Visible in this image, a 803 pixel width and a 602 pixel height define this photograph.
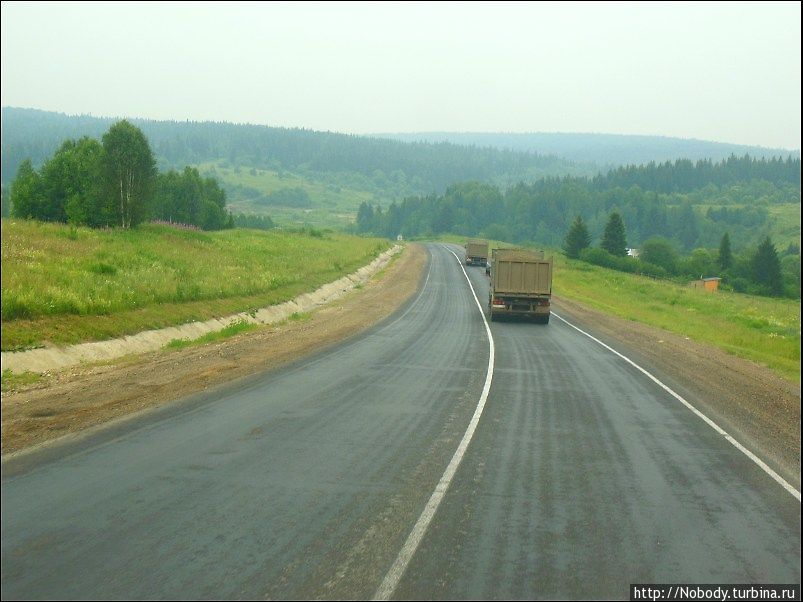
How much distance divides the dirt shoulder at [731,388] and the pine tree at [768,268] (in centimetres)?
6905

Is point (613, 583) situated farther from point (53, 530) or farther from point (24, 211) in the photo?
point (24, 211)

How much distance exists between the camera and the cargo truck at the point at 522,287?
91.6ft

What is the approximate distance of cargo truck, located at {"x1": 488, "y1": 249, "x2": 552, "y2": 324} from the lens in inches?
1099

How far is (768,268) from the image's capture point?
287 ft

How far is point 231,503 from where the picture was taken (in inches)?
270

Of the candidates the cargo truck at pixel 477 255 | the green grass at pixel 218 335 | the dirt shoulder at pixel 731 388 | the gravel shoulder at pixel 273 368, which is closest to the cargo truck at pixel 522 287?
the dirt shoulder at pixel 731 388

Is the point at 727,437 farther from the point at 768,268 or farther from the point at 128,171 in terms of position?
the point at 768,268

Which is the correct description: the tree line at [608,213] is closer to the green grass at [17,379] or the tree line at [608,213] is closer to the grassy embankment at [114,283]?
→ the grassy embankment at [114,283]

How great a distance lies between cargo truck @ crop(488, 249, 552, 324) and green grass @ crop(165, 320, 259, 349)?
1005 cm

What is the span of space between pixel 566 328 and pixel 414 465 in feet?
66.3

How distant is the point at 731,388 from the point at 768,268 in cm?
8243

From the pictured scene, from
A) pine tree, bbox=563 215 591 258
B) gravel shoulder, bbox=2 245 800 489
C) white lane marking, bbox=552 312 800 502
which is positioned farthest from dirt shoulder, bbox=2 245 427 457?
pine tree, bbox=563 215 591 258

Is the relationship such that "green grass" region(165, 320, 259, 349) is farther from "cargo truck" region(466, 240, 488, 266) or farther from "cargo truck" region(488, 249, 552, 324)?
"cargo truck" region(466, 240, 488, 266)

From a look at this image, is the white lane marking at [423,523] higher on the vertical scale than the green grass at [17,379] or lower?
higher
